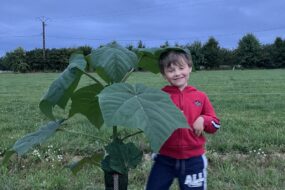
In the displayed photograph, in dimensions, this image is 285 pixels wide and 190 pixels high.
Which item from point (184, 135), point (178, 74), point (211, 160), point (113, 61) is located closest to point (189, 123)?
point (184, 135)

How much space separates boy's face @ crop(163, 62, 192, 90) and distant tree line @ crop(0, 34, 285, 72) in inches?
2125

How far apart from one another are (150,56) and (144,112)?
74 centimetres

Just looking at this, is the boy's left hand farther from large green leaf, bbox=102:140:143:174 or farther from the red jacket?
large green leaf, bbox=102:140:143:174

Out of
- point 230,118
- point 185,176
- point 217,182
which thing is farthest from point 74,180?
point 230,118

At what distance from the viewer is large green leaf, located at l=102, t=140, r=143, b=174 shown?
2.05 meters

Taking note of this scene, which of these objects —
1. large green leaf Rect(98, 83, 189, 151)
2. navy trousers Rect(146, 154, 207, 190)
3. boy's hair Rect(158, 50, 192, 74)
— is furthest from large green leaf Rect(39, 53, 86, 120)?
navy trousers Rect(146, 154, 207, 190)

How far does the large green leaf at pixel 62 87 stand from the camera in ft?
6.66

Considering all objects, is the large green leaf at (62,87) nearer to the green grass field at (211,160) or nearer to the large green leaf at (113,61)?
the large green leaf at (113,61)

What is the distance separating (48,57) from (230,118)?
169 feet

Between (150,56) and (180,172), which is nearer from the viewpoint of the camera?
(150,56)

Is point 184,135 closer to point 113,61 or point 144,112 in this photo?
point 113,61

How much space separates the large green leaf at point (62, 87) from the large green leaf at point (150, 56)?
0.33 m

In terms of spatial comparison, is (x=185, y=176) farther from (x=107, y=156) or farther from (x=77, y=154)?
(x=77, y=154)

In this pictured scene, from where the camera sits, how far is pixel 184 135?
2604 mm
